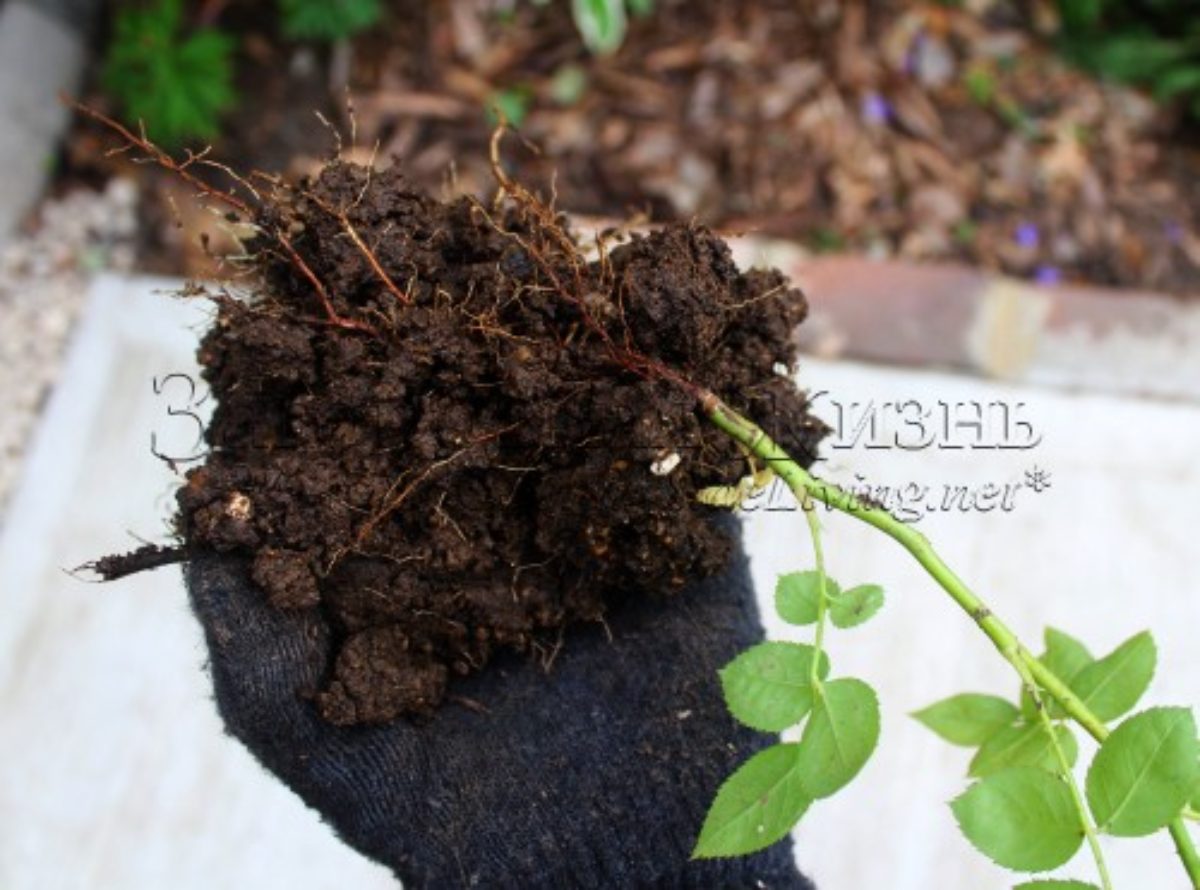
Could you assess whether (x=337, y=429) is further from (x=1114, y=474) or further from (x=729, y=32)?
(x=729, y=32)

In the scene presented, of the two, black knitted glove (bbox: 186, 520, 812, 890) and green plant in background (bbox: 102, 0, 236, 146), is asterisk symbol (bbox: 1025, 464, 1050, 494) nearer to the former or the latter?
black knitted glove (bbox: 186, 520, 812, 890)

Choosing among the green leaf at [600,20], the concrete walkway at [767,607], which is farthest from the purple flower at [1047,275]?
the green leaf at [600,20]

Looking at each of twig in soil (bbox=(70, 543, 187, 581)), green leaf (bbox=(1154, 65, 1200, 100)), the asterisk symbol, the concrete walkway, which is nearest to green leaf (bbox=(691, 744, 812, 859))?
twig in soil (bbox=(70, 543, 187, 581))

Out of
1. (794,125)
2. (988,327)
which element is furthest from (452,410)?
(794,125)

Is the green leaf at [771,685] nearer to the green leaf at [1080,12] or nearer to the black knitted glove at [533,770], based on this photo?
the black knitted glove at [533,770]

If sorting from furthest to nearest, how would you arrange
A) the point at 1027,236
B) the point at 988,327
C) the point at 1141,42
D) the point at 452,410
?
the point at 1141,42, the point at 1027,236, the point at 988,327, the point at 452,410

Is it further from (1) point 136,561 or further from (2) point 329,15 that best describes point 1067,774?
(2) point 329,15
